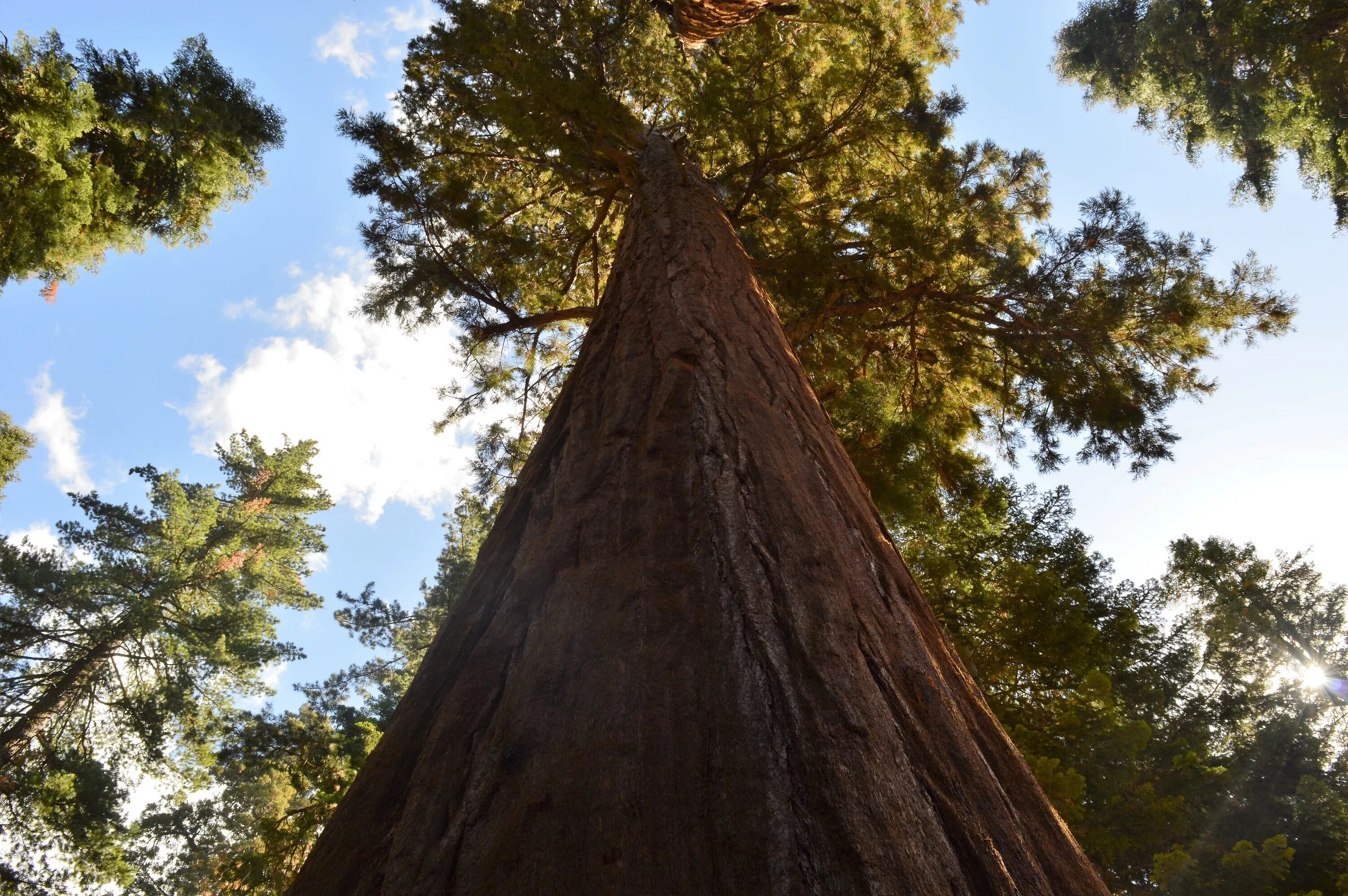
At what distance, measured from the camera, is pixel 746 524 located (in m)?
1.43

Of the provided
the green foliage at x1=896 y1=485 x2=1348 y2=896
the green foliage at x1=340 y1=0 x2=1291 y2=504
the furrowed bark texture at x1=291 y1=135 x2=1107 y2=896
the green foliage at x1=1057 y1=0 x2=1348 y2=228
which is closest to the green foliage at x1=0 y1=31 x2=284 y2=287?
the green foliage at x1=340 y1=0 x2=1291 y2=504

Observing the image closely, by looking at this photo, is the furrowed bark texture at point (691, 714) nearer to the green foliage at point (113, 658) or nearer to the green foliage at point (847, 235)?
the green foliage at point (847, 235)

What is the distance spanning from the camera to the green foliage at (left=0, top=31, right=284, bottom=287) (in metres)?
7.82

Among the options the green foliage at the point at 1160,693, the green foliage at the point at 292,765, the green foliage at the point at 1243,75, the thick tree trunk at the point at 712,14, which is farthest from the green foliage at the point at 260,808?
the green foliage at the point at 1243,75

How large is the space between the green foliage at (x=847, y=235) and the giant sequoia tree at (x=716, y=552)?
4cm

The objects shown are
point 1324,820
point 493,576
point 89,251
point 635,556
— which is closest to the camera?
point 635,556

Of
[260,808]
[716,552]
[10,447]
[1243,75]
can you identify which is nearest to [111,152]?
[10,447]

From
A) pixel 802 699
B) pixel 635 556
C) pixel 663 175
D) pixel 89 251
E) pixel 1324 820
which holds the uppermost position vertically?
pixel 89 251

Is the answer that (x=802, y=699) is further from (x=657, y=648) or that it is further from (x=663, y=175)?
(x=663, y=175)

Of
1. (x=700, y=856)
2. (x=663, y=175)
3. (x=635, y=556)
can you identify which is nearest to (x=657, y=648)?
(x=635, y=556)

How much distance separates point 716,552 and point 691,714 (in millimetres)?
378

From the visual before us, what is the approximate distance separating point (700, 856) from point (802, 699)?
30 centimetres

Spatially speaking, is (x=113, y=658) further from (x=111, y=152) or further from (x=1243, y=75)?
(x=1243, y=75)

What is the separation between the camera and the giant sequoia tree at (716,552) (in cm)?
91
